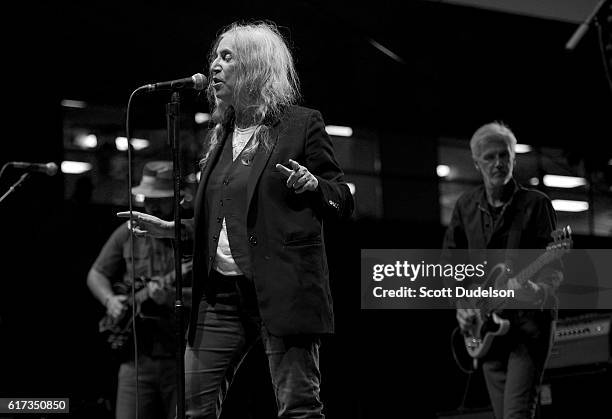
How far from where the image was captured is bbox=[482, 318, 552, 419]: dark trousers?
12.1 ft

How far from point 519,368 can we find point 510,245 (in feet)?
1.97

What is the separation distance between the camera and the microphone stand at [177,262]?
93.1 inches

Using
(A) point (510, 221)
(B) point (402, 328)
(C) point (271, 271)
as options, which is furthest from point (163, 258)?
(B) point (402, 328)

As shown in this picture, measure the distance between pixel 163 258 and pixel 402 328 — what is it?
288 cm

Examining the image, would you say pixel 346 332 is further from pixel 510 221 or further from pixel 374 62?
pixel 510 221

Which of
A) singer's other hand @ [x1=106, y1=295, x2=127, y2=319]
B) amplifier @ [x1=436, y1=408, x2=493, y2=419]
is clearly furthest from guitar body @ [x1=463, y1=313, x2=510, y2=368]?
singer's other hand @ [x1=106, y1=295, x2=127, y2=319]

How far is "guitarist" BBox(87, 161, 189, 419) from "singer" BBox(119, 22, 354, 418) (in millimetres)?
1561

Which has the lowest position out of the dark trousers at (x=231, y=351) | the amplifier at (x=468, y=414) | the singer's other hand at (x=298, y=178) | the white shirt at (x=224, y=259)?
the amplifier at (x=468, y=414)

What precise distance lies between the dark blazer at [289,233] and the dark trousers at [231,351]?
1.7 inches

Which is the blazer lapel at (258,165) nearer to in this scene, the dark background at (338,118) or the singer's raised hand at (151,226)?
the singer's raised hand at (151,226)

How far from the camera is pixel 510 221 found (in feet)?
13.3

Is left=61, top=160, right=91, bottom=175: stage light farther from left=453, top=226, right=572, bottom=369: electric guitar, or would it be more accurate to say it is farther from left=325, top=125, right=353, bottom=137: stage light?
left=453, top=226, right=572, bottom=369: electric guitar

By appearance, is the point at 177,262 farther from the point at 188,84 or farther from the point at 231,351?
the point at 188,84

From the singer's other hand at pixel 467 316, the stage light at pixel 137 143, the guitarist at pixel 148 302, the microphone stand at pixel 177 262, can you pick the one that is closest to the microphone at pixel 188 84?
the microphone stand at pixel 177 262
